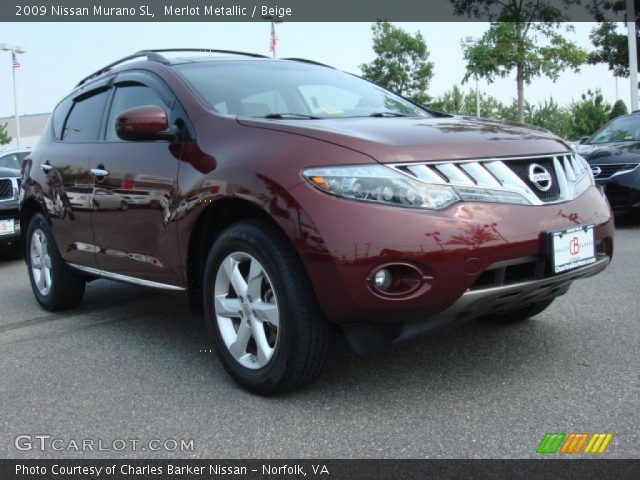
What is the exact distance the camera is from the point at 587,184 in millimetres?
3090

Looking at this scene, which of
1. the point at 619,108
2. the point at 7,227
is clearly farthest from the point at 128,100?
the point at 619,108

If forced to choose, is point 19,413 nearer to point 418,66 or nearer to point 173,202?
point 173,202

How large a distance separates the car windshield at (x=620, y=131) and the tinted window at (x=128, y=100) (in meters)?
6.79

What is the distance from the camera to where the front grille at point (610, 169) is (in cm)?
782

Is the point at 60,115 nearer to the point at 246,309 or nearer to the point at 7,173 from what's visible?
the point at 246,309

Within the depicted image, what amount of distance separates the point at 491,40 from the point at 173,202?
1637cm

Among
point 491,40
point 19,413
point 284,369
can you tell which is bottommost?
point 19,413

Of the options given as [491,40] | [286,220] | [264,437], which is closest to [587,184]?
[286,220]

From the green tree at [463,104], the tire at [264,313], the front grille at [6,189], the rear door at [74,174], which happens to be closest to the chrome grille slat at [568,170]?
the tire at [264,313]

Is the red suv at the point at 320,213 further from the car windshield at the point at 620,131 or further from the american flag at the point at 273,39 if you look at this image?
the american flag at the point at 273,39

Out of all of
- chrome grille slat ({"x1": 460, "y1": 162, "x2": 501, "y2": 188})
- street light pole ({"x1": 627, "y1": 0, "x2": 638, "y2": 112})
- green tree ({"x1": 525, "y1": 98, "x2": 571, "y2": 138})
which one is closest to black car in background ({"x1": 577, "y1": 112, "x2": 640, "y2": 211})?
chrome grille slat ({"x1": 460, "y1": 162, "x2": 501, "y2": 188})

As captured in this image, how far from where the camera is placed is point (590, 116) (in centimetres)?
4716

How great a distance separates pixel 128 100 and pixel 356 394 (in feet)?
7.28

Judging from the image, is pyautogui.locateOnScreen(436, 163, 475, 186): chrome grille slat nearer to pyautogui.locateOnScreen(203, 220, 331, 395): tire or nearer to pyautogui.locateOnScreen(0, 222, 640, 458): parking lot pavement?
pyautogui.locateOnScreen(203, 220, 331, 395): tire
